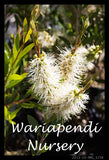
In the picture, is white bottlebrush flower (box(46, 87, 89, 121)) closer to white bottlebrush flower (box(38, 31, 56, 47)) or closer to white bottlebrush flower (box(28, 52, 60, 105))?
white bottlebrush flower (box(28, 52, 60, 105))

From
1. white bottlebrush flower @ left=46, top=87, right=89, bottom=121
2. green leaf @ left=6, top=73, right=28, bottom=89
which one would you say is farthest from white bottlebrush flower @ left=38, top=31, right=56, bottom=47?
white bottlebrush flower @ left=46, top=87, right=89, bottom=121

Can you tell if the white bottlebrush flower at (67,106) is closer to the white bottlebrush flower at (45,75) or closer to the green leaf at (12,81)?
the white bottlebrush flower at (45,75)

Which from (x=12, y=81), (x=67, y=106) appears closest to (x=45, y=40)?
(x=12, y=81)

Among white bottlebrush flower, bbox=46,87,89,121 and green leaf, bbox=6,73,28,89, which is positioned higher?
green leaf, bbox=6,73,28,89

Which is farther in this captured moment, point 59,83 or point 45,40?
point 45,40

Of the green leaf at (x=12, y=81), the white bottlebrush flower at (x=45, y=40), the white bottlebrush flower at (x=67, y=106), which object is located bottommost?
the white bottlebrush flower at (x=67, y=106)

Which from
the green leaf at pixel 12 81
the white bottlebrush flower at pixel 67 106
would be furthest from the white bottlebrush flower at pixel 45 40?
the white bottlebrush flower at pixel 67 106

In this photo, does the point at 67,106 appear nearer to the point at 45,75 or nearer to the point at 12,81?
the point at 45,75
